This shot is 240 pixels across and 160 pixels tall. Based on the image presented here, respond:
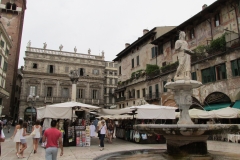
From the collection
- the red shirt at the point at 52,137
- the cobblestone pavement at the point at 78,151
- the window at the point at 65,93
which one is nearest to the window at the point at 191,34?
the cobblestone pavement at the point at 78,151

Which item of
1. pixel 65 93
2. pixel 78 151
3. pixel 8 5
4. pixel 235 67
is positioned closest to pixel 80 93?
pixel 65 93

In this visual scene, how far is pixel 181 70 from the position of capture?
861cm

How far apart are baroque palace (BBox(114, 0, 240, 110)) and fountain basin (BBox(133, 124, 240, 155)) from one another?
25.3 feet

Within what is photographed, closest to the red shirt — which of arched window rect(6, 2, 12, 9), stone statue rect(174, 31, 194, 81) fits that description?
stone statue rect(174, 31, 194, 81)

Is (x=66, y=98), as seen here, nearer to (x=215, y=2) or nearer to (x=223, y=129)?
(x=215, y=2)

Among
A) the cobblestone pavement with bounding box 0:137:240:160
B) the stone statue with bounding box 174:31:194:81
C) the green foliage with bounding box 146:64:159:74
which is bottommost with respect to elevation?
the cobblestone pavement with bounding box 0:137:240:160

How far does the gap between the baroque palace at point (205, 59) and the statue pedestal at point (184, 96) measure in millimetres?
6330

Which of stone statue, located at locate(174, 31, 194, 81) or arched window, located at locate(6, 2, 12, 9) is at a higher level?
arched window, located at locate(6, 2, 12, 9)

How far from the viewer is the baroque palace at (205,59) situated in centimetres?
1747

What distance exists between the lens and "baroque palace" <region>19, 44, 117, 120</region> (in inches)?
1668

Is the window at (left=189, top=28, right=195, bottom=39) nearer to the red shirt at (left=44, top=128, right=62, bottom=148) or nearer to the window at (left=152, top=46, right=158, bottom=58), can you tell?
the window at (left=152, top=46, right=158, bottom=58)

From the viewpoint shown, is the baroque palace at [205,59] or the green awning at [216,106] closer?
the baroque palace at [205,59]

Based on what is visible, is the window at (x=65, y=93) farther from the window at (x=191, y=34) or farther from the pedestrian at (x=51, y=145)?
the pedestrian at (x=51, y=145)

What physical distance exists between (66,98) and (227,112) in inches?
1404
